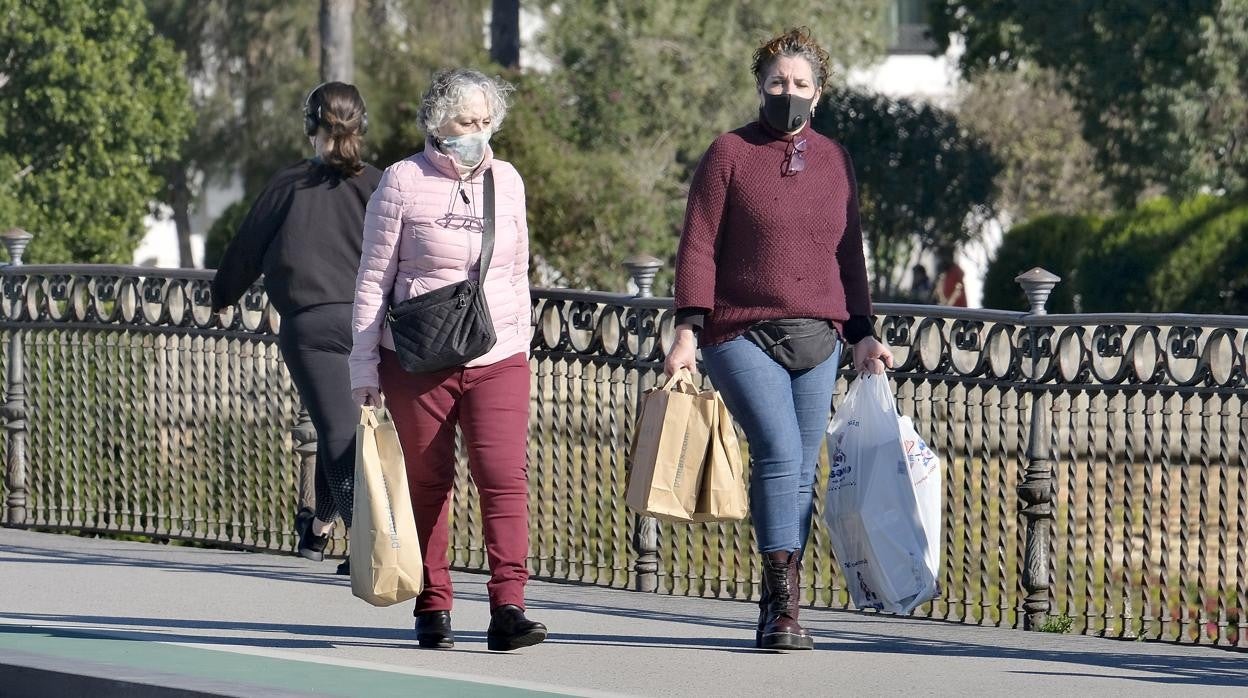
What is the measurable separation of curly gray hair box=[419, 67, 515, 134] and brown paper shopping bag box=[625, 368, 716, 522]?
91 centimetres

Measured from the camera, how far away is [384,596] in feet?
21.6

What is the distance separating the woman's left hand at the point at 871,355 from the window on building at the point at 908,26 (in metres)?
53.4

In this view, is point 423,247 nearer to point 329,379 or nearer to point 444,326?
point 444,326

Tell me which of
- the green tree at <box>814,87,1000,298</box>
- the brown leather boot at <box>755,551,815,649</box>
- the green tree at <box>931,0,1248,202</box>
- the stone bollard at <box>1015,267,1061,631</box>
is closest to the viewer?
the brown leather boot at <box>755,551,815,649</box>

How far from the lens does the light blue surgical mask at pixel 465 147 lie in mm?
6617

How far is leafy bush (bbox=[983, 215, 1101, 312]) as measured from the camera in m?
29.9

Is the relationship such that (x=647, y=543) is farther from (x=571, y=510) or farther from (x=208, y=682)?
(x=208, y=682)

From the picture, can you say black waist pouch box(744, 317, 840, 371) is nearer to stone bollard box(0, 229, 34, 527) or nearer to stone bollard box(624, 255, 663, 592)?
stone bollard box(624, 255, 663, 592)

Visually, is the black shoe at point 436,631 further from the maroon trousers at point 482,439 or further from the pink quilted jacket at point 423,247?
the pink quilted jacket at point 423,247

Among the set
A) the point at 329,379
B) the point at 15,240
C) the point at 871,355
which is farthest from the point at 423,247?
the point at 15,240

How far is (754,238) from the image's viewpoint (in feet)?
22.1

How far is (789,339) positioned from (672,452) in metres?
0.46

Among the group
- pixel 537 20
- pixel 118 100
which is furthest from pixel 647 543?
pixel 537 20

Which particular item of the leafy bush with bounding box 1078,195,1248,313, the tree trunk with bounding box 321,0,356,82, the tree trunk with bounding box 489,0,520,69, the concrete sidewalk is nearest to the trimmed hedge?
the leafy bush with bounding box 1078,195,1248,313
